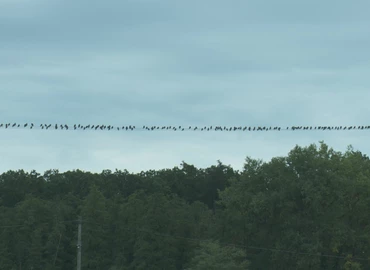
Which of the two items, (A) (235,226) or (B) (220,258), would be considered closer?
(B) (220,258)

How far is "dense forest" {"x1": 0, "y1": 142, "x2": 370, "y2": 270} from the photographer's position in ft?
293

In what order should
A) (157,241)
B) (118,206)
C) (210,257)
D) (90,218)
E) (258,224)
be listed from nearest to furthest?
(210,257)
(258,224)
(157,241)
(90,218)
(118,206)

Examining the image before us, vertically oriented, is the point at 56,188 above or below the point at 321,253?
above

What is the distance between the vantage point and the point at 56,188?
17625 centimetres

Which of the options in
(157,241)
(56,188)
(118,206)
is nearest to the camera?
(157,241)

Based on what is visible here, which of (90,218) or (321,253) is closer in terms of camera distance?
(321,253)

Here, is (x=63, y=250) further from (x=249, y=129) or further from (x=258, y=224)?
(x=249, y=129)

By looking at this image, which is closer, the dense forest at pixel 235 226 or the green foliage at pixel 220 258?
the green foliage at pixel 220 258

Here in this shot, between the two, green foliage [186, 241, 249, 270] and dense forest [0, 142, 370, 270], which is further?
dense forest [0, 142, 370, 270]

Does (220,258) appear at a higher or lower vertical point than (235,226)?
lower

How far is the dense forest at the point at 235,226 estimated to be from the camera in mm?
89188

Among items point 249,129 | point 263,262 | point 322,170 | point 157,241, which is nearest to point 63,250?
point 157,241

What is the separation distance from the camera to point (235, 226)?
9438 cm

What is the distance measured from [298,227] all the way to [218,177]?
109m
